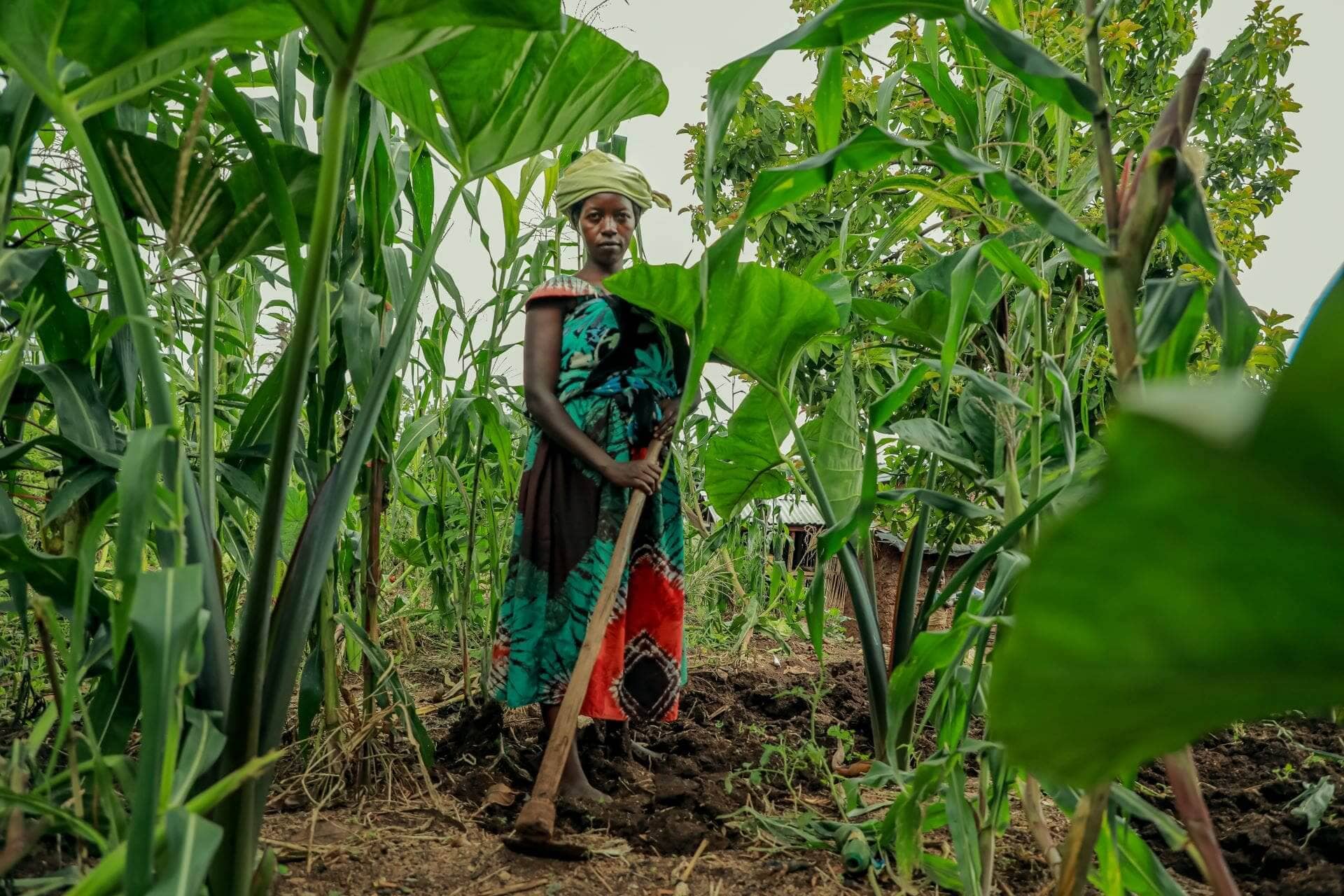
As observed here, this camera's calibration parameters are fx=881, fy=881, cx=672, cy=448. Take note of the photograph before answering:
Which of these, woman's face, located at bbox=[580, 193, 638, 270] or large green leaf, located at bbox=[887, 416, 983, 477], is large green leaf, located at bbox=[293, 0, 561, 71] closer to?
large green leaf, located at bbox=[887, 416, 983, 477]

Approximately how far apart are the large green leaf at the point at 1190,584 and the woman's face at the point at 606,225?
63.3 inches

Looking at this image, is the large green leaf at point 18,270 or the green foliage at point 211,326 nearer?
the green foliage at point 211,326

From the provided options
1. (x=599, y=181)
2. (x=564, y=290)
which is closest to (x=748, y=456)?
(x=564, y=290)

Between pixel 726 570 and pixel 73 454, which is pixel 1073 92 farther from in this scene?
pixel 726 570

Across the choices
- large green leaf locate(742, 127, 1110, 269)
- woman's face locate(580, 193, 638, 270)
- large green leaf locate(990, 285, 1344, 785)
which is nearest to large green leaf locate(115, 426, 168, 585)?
large green leaf locate(742, 127, 1110, 269)

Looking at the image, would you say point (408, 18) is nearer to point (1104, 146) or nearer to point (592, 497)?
point (1104, 146)

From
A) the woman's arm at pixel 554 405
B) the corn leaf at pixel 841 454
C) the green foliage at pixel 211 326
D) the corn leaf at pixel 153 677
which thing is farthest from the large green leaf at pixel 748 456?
the corn leaf at pixel 153 677

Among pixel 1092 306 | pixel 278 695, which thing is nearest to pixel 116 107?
pixel 278 695

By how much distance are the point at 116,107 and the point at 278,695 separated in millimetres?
661

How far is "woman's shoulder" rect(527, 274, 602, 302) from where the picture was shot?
5.44 feet

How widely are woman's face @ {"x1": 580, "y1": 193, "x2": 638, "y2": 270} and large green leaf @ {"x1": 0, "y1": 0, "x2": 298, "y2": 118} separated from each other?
0.99m

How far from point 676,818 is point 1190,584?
1349 mm

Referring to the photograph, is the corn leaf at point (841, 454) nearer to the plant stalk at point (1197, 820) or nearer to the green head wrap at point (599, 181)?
the green head wrap at point (599, 181)

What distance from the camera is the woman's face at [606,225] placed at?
5.59ft
